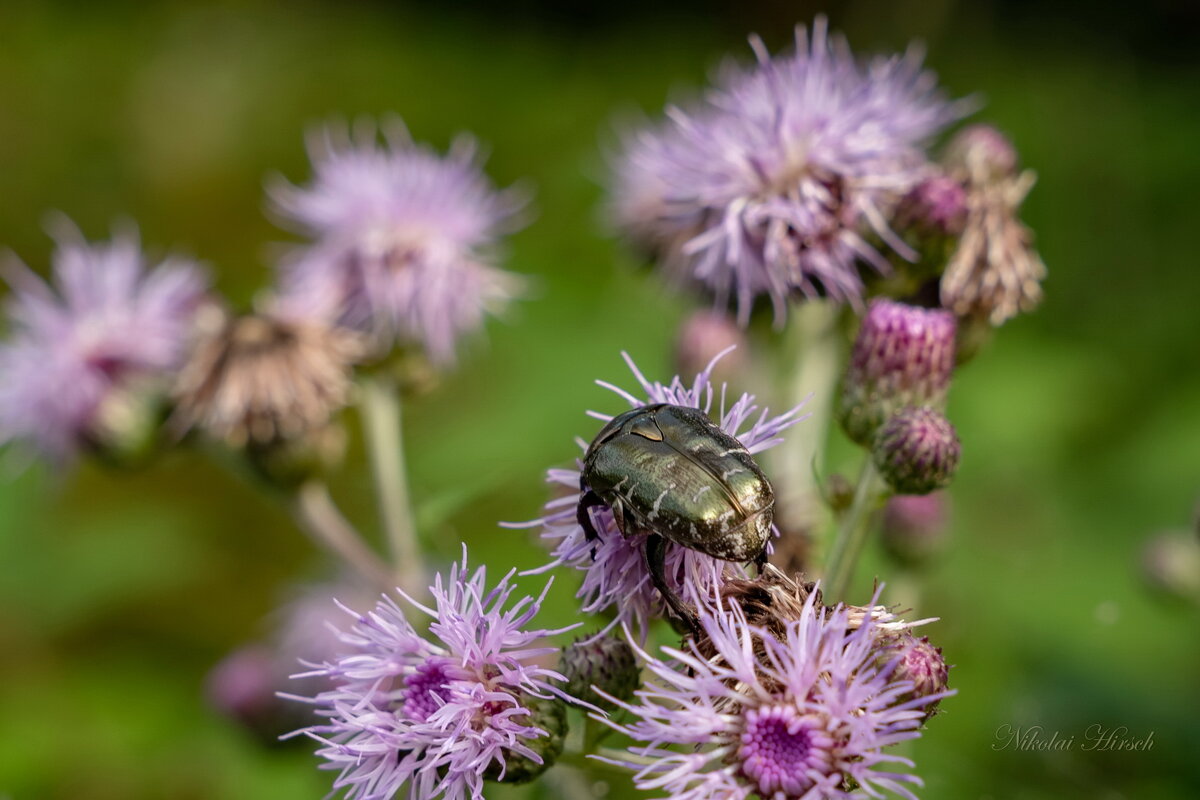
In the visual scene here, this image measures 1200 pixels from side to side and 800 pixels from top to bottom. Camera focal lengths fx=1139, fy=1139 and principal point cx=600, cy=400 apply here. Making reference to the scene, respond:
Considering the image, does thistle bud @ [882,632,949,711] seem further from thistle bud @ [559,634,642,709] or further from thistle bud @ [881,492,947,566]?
thistle bud @ [881,492,947,566]

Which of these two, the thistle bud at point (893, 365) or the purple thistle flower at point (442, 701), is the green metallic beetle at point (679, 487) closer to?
the purple thistle flower at point (442, 701)

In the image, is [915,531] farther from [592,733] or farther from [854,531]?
[592,733]

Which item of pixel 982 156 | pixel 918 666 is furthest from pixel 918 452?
pixel 982 156

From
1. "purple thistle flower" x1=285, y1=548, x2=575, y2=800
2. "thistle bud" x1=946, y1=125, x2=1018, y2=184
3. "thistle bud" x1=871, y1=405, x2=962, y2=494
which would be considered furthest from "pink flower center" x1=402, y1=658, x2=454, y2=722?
"thistle bud" x1=946, y1=125, x2=1018, y2=184

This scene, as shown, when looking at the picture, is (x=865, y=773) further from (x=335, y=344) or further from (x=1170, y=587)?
(x=335, y=344)

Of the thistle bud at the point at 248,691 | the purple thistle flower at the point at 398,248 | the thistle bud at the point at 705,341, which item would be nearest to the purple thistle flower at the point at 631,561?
the thistle bud at the point at 705,341

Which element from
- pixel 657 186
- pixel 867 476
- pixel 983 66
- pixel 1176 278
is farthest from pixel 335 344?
pixel 983 66
